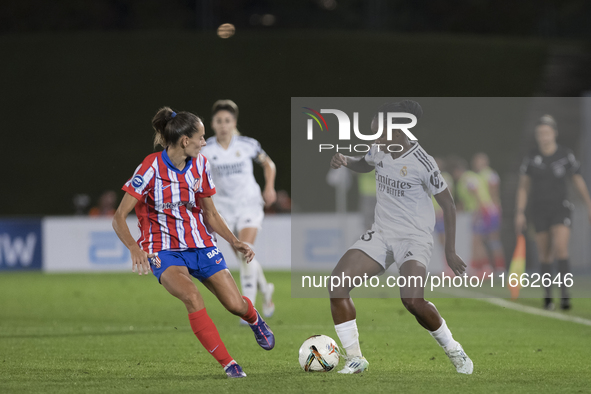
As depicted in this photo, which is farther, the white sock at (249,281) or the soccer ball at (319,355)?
the white sock at (249,281)

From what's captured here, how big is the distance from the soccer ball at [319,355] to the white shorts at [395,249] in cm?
71

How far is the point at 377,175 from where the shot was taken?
607 cm

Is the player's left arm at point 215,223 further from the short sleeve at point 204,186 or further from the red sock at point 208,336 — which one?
the red sock at point 208,336

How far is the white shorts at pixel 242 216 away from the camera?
939 centimetres

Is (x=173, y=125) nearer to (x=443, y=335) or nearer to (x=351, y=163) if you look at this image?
(x=351, y=163)

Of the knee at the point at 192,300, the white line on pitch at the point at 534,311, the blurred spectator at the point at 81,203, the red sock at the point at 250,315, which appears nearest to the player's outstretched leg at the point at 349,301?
the red sock at the point at 250,315

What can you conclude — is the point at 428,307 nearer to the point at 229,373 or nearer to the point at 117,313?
the point at 229,373

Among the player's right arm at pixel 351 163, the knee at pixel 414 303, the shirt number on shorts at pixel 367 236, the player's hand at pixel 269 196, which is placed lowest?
the knee at pixel 414 303

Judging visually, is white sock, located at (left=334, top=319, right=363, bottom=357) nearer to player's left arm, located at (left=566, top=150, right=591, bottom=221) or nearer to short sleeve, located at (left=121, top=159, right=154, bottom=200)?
short sleeve, located at (left=121, top=159, right=154, bottom=200)

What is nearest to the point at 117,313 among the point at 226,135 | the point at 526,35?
the point at 226,135

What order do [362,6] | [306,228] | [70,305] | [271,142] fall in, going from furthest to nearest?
[271,142]
[362,6]
[306,228]
[70,305]

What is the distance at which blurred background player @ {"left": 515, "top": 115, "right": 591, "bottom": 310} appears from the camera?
10.6 metres

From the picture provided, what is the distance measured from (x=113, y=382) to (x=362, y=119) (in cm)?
271

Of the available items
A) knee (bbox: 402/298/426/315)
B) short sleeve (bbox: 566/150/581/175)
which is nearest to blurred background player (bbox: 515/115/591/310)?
short sleeve (bbox: 566/150/581/175)
